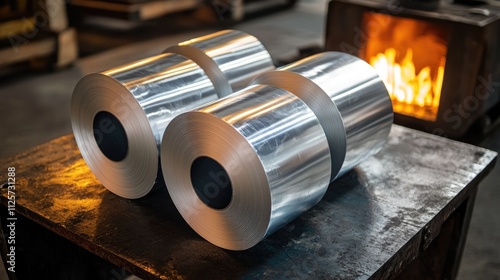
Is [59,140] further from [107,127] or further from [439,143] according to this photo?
[439,143]

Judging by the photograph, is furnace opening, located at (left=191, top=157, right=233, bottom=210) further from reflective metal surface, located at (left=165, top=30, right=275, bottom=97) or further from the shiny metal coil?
reflective metal surface, located at (left=165, top=30, right=275, bottom=97)

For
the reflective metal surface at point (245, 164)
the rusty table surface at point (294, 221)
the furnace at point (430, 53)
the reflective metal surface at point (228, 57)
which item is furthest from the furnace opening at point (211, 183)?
the furnace at point (430, 53)

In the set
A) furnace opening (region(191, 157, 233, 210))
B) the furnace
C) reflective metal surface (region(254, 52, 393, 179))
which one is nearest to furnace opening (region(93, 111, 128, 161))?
furnace opening (region(191, 157, 233, 210))

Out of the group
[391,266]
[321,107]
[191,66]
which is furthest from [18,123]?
[391,266]

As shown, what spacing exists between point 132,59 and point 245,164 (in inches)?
147

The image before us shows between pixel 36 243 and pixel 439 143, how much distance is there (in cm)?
131

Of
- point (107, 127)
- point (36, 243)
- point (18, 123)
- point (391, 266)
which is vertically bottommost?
point (18, 123)

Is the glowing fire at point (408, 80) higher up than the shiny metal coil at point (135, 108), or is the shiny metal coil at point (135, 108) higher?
the shiny metal coil at point (135, 108)

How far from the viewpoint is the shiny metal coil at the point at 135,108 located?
1.40m

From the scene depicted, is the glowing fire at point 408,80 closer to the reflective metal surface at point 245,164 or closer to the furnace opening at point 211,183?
the reflective metal surface at point 245,164

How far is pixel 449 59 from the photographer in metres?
3.00

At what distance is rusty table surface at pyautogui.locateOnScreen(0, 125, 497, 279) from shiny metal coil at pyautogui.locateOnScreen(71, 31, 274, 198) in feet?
0.26

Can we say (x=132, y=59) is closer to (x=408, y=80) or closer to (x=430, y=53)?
(x=408, y=80)

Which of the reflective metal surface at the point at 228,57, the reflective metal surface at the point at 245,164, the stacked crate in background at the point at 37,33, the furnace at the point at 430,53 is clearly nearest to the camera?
the reflective metal surface at the point at 245,164
